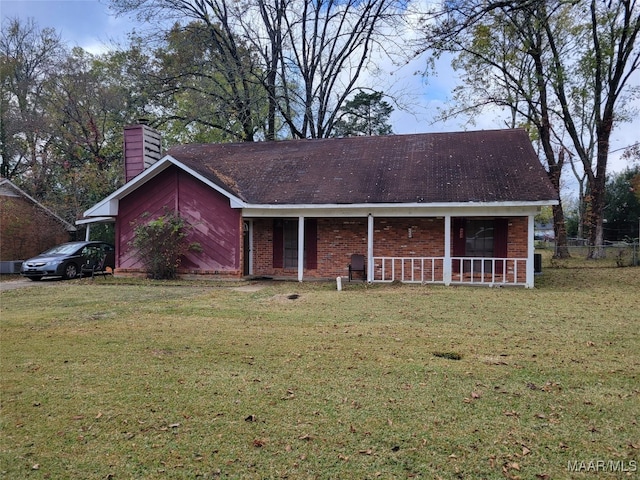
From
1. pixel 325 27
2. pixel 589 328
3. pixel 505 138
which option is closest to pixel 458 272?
pixel 505 138

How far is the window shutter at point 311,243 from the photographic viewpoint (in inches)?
562

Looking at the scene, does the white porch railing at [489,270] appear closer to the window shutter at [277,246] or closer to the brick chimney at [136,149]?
Answer: the window shutter at [277,246]

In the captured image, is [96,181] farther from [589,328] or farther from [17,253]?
[589,328]

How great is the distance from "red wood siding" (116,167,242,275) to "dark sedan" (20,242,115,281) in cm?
204

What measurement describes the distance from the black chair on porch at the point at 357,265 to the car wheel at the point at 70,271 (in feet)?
31.2

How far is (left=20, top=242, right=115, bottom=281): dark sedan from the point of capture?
14.2m

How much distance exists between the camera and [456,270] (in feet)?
43.7

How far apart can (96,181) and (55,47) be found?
10875 mm

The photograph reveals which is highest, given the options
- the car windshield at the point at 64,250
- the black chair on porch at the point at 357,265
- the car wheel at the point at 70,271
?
the car windshield at the point at 64,250

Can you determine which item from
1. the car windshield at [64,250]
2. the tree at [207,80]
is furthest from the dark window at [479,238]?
the tree at [207,80]

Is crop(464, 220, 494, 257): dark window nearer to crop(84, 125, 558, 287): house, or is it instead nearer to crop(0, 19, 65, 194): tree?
crop(84, 125, 558, 287): house

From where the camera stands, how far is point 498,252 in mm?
13023

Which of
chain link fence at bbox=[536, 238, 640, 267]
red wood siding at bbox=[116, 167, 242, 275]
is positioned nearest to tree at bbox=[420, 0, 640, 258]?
chain link fence at bbox=[536, 238, 640, 267]

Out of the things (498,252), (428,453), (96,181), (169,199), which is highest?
(96,181)
